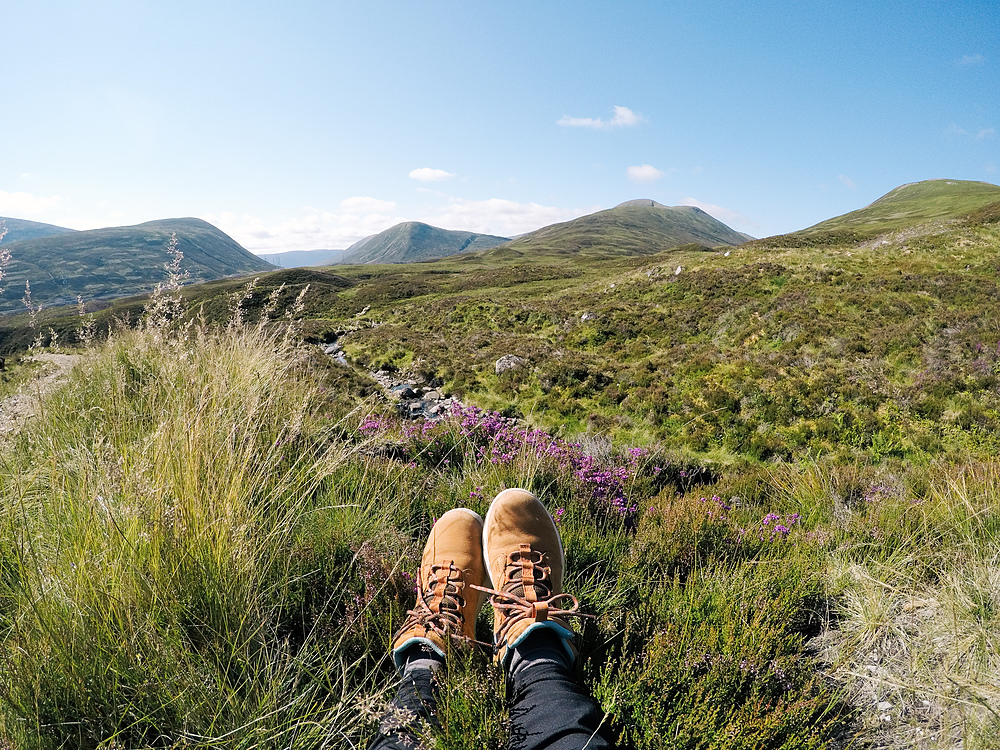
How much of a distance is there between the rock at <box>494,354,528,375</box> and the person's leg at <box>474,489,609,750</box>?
30.6ft

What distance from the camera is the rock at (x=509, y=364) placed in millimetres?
12102

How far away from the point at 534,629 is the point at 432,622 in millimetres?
453

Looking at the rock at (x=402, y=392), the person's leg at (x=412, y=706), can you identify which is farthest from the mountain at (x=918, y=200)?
the person's leg at (x=412, y=706)

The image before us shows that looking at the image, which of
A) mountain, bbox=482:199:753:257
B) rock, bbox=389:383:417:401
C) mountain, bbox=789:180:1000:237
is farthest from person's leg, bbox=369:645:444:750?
mountain, bbox=482:199:753:257

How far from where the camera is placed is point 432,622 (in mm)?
1953

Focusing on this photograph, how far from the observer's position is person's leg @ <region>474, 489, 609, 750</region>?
1.50 m

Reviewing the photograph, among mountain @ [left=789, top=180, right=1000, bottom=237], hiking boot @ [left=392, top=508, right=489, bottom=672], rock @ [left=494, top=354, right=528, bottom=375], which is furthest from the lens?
mountain @ [left=789, top=180, right=1000, bottom=237]

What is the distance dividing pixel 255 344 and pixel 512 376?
21.8 feet

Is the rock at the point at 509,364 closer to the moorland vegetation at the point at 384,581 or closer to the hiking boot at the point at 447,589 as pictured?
the moorland vegetation at the point at 384,581

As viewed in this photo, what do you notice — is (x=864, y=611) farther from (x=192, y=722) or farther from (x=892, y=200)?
(x=892, y=200)

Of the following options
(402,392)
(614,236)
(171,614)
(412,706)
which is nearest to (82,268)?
(614,236)

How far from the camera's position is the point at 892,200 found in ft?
313

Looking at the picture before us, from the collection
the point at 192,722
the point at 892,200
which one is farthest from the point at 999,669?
the point at 892,200

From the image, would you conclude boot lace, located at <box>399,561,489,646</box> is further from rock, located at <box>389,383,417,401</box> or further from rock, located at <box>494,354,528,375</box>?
rock, located at <box>494,354,528,375</box>
